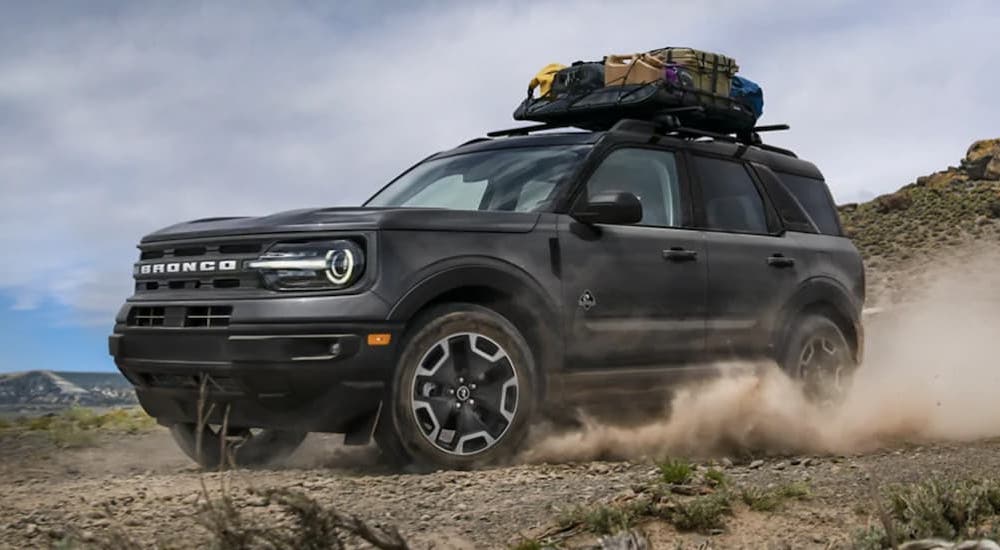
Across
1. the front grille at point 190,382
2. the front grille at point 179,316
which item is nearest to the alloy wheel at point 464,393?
the front grille at point 190,382

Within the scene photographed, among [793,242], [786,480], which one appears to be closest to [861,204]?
[793,242]

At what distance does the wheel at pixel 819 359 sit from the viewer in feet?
25.8

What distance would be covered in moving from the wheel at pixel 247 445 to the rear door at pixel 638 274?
1877 millimetres

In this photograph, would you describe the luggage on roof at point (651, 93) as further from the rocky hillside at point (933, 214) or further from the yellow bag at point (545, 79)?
the rocky hillside at point (933, 214)

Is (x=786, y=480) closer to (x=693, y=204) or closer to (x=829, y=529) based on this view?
(x=829, y=529)

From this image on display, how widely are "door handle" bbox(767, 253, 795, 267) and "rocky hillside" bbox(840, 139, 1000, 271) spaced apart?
2960cm

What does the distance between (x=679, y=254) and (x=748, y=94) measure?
2.08 meters

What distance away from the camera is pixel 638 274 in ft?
22.1

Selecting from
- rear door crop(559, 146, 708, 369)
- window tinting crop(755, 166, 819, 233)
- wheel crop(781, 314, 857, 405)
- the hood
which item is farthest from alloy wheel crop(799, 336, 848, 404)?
the hood

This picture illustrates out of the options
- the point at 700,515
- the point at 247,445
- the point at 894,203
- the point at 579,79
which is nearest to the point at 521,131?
the point at 579,79

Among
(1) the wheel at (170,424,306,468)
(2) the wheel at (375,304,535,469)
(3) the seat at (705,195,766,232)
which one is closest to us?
(2) the wheel at (375,304,535,469)

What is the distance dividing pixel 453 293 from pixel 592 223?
96 cm

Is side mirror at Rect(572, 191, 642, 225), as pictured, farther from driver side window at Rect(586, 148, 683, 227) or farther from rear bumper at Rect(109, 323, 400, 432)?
rear bumper at Rect(109, 323, 400, 432)

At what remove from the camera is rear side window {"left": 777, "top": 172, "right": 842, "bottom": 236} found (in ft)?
28.0
